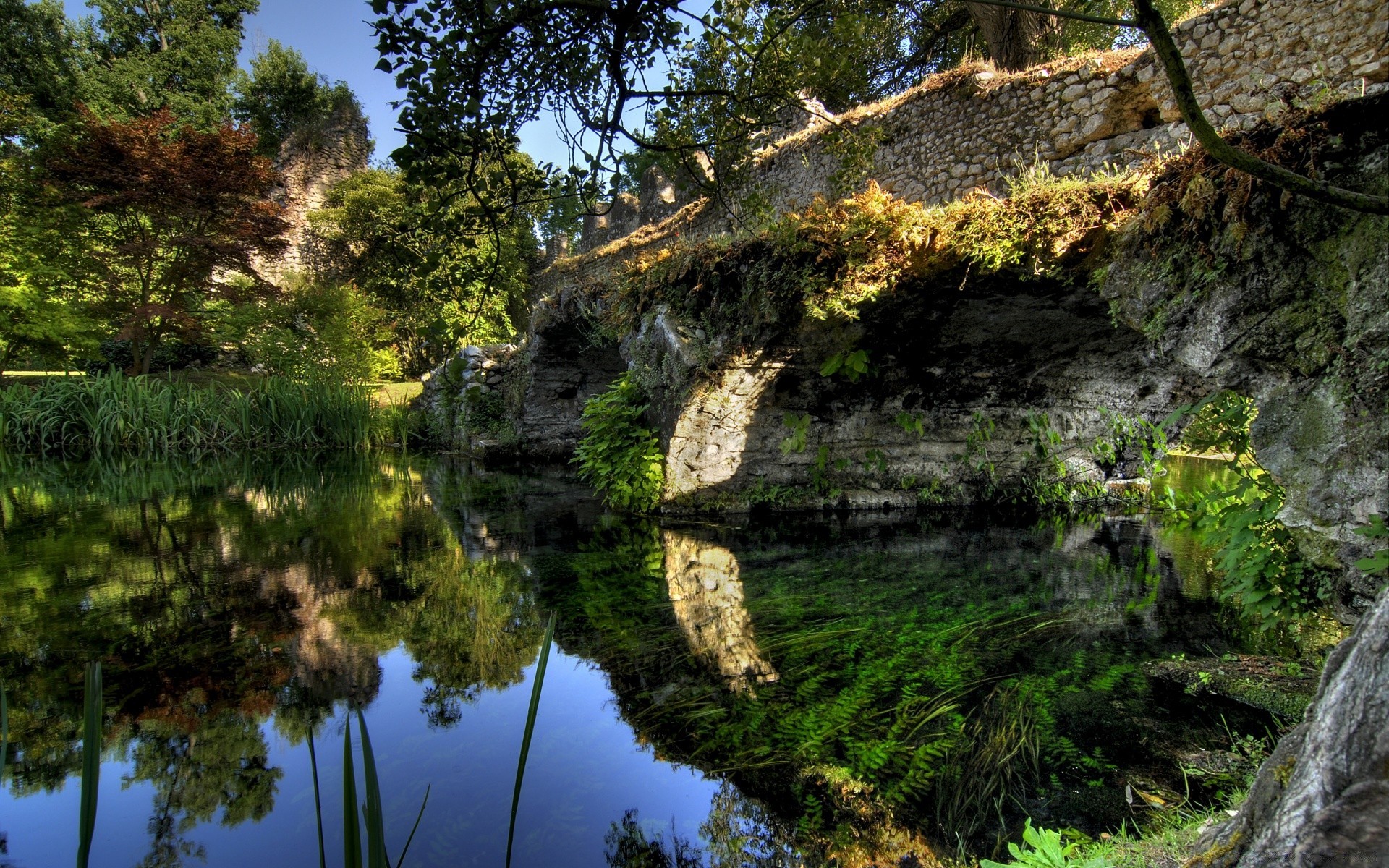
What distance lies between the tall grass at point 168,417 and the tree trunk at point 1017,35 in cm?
1302

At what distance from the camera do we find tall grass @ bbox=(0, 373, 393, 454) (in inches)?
458

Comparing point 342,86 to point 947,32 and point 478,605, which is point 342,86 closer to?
point 947,32

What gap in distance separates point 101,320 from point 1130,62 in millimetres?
18929

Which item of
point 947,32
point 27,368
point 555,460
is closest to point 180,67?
point 27,368

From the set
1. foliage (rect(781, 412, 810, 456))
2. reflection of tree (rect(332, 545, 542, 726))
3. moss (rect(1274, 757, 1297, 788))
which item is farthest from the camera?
foliage (rect(781, 412, 810, 456))

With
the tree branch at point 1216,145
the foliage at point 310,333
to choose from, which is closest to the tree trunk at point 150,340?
the foliage at point 310,333

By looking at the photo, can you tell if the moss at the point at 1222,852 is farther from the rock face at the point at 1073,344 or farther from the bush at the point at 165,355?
the bush at the point at 165,355

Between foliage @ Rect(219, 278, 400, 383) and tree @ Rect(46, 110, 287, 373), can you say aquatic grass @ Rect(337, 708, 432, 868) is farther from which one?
tree @ Rect(46, 110, 287, 373)

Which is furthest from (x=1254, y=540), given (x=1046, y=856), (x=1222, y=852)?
(x=1222, y=852)

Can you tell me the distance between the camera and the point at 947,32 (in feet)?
50.8

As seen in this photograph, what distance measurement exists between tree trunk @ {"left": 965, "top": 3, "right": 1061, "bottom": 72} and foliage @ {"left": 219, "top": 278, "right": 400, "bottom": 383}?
1396 centimetres

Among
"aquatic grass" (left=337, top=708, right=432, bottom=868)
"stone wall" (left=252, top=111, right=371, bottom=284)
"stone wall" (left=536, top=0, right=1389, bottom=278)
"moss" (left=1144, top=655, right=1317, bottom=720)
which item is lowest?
"moss" (left=1144, top=655, right=1317, bottom=720)

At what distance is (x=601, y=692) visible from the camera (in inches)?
127

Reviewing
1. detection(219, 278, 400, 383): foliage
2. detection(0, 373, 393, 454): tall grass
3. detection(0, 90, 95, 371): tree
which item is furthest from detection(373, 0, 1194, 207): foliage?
detection(0, 90, 95, 371): tree
